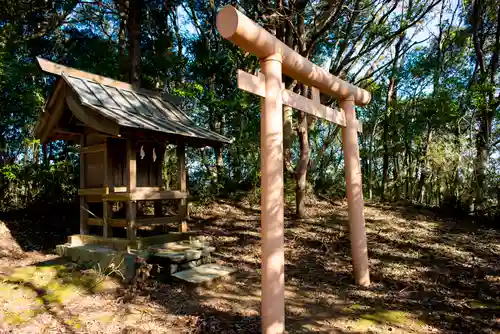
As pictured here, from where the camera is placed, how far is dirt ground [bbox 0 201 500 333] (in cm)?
372

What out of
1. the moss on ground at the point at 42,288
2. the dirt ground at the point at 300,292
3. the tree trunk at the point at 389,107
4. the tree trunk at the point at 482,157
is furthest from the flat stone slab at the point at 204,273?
the tree trunk at the point at 389,107

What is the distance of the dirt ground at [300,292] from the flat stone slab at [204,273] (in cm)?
12

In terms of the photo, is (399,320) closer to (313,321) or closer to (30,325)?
(313,321)

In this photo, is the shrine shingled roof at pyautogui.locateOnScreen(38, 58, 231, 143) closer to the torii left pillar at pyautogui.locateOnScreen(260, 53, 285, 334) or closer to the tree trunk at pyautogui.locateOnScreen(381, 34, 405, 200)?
the torii left pillar at pyautogui.locateOnScreen(260, 53, 285, 334)

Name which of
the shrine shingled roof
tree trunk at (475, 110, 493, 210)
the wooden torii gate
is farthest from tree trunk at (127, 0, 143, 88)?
tree trunk at (475, 110, 493, 210)

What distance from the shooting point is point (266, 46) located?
11.0 feet

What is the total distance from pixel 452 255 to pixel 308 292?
129 inches

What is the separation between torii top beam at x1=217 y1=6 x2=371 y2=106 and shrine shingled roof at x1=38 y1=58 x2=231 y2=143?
82.0 inches

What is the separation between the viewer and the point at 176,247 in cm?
561

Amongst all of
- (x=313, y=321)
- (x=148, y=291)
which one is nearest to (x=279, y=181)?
(x=313, y=321)

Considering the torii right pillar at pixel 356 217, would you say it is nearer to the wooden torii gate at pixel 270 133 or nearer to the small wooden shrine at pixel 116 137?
the wooden torii gate at pixel 270 133

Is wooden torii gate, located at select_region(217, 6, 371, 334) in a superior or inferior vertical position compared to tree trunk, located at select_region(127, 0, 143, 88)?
inferior

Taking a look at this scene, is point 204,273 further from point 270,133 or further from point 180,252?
point 270,133

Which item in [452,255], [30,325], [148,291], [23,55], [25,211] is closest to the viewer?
[30,325]
